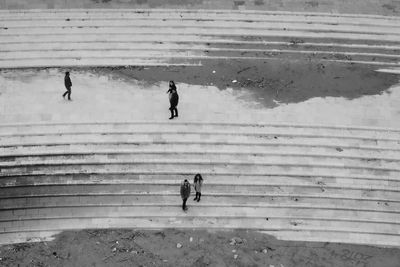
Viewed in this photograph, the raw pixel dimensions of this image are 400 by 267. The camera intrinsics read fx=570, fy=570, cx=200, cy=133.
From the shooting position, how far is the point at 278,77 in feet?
70.5

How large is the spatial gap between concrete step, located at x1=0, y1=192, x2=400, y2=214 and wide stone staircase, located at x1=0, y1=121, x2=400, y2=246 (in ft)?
0.10

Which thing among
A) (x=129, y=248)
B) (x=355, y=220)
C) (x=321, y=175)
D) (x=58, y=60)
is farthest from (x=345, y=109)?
(x=58, y=60)

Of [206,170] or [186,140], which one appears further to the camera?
[186,140]

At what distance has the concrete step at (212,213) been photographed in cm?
1734

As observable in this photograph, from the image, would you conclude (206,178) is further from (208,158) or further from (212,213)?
(212,213)

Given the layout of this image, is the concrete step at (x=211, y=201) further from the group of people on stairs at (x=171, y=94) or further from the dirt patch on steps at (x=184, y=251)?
the group of people on stairs at (x=171, y=94)

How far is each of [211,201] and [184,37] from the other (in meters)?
7.76

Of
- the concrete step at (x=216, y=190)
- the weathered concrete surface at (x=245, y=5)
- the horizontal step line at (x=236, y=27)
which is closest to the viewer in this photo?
the concrete step at (x=216, y=190)

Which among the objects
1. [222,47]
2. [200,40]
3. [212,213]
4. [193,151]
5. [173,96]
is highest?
[200,40]

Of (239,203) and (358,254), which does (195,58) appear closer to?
(239,203)

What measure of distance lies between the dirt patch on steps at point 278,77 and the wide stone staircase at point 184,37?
0.39 metres

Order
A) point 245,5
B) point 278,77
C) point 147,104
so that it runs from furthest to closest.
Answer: point 245,5 < point 278,77 < point 147,104

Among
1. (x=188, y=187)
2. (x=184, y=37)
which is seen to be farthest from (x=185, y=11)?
(x=188, y=187)

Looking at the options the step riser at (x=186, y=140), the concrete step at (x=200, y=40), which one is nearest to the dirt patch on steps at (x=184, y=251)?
the step riser at (x=186, y=140)
